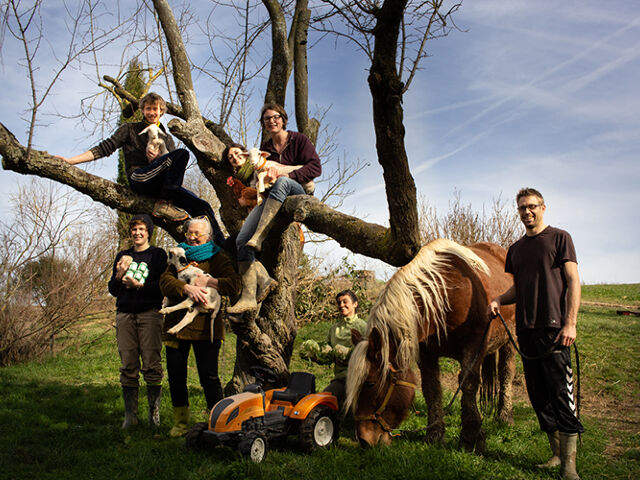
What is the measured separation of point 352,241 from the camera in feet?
13.5

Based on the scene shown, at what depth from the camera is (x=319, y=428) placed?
406 cm

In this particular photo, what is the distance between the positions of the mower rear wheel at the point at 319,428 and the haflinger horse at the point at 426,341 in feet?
0.83

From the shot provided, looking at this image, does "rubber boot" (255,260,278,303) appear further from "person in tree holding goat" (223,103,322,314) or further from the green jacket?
the green jacket

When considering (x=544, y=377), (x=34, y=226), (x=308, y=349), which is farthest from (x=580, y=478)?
(x=34, y=226)

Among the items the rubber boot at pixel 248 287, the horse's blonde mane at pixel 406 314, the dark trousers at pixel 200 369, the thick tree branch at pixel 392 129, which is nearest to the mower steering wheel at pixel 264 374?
the dark trousers at pixel 200 369

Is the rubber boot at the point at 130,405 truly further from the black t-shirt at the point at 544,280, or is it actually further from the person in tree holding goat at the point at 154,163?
the black t-shirt at the point at 544,280

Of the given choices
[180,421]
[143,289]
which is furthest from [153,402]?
[143,289]

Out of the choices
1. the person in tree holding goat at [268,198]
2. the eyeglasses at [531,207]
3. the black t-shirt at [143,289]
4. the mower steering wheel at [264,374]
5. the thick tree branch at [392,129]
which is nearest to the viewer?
the thick tree branch at [392,129]

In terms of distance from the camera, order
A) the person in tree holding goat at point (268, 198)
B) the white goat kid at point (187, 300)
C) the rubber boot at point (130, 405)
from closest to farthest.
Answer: the white goat kid at point (187, 300) → the person in tree holding goat at point (268, 198) → the rubber boot at point (130, 405)

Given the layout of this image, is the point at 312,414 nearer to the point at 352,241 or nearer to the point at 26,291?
the point at 352,241

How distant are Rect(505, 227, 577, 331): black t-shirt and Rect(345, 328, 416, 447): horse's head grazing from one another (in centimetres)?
112

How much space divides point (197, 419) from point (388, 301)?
275 centimetres

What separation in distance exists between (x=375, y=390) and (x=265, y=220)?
1841 mm

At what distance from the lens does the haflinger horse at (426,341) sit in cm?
389
